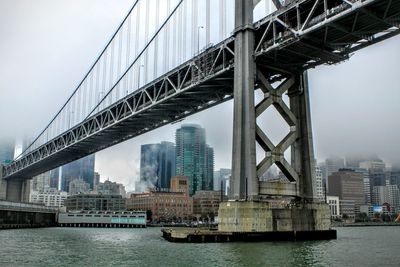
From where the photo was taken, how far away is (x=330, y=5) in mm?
35750

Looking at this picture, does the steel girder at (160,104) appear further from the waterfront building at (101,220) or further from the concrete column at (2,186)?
the concrete column at (2,186)

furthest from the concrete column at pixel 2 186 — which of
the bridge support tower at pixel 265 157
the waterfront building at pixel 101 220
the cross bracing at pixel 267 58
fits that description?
the bridge support tower at pixel 265 157

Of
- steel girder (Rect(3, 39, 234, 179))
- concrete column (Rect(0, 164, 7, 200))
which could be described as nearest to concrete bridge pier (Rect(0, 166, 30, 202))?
concrete column (Rect(0, 164, 7, 200))

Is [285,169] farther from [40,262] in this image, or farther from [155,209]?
[155,209]

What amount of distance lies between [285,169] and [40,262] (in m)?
23.0

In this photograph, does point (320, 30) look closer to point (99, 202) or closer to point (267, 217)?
point (267, 217)

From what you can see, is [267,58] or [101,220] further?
[101,220]

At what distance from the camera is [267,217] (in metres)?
38.5

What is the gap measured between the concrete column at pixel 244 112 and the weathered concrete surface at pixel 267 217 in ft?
3.34

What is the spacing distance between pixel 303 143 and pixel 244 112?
24.4 ft

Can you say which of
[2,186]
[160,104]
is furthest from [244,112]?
[2,186]

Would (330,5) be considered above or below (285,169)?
above

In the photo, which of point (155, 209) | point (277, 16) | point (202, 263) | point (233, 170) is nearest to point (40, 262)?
point (202, 263)

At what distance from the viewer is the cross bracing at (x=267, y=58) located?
33688mm
